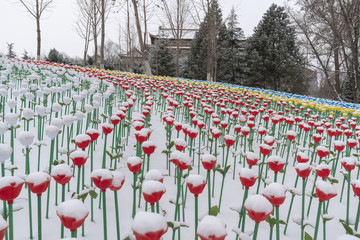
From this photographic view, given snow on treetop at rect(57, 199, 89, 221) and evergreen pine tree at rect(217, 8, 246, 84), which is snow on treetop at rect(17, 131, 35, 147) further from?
evergreen pine tree at rect(217, 8, 246, 84)

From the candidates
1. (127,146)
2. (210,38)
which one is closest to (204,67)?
(210,38)

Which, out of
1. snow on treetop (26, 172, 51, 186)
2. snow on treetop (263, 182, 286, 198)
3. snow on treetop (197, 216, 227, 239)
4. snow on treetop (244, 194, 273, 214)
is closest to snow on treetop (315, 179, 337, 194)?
snow on treetop (263, 182, 286, 198)

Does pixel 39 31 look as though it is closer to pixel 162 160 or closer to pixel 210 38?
pixel 210 38

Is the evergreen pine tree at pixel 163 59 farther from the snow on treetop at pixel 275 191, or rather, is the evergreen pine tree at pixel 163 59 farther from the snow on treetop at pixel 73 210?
the snow on treetop at pixel 73 210

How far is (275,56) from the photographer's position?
83.9 ft

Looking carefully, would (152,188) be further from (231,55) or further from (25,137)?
(231,55)

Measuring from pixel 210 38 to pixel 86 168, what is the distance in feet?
57.9

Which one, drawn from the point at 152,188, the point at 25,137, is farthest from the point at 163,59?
the point at 152,188

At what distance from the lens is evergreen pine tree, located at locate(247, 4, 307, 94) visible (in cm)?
2514

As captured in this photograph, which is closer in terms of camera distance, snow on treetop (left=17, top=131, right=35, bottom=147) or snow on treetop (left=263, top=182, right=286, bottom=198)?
snow on treetop (left=263, top=182, right=286, bottom=198)

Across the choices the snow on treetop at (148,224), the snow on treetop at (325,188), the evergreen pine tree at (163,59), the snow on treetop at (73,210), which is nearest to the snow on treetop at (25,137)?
the snow on treetop at (73,210)

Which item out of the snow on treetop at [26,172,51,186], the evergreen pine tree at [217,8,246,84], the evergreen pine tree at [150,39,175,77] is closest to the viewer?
the snow on treetop at [26,172,51,186]

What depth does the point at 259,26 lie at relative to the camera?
2658cm

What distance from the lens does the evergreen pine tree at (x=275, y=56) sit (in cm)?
2514
